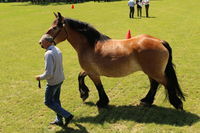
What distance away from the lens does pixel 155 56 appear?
562cm

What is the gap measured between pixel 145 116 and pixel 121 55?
4.88 feet

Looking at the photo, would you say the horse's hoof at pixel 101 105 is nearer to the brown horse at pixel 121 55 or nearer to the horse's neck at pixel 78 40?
the brown horse at pixel 121 55

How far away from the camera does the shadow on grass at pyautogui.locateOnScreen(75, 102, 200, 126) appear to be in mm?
5656

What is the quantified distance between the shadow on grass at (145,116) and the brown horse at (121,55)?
217mm

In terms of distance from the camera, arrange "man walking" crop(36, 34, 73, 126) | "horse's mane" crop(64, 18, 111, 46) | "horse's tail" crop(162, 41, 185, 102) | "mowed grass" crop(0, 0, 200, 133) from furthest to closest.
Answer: "horse's mane" crop(64, 18, 111, 46) → "horse's tail" crop(162, 41, 185, 102) → "mowed grass" crop(0, 0, 200, 133) → "man walking" crop(36, 34, 73, 126)

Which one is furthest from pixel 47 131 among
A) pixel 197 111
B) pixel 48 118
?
pixel 197 111

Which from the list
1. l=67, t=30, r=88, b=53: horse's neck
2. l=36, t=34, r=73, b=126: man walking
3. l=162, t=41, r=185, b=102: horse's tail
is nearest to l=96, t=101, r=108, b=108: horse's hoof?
l=36, t=34, r=73, b=126: man walking

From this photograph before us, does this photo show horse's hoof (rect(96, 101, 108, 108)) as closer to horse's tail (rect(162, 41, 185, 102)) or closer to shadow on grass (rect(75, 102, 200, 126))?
Answer: shadow on grass (rect(75, 102, 200, 126))

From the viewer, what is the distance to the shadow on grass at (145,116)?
5.66 m

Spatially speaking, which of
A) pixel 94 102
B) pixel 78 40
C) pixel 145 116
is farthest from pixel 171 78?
pixel 78 40

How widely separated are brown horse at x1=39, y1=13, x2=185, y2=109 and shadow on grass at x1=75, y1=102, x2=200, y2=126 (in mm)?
217

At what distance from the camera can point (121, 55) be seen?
5.86m

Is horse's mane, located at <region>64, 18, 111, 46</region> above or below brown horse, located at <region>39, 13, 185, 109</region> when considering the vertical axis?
above

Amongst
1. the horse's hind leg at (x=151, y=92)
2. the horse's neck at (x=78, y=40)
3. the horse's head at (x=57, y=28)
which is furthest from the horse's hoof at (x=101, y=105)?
the horse's head at (x=57, y=28)
